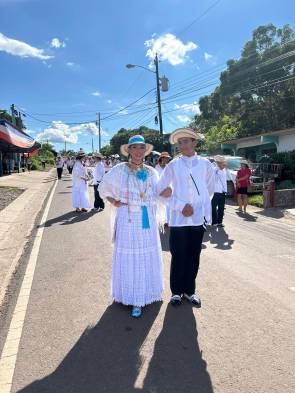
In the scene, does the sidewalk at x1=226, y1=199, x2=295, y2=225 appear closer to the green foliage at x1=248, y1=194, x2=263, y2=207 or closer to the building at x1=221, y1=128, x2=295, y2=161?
the green foliage at x1=248, y1=194, x2=263, y2=207

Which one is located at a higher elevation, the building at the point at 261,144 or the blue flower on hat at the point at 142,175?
the building at the point at 261,144

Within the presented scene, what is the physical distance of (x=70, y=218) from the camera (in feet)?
38.9

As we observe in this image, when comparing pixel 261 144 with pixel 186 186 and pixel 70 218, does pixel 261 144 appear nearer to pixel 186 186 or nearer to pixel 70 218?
pixel 70 218

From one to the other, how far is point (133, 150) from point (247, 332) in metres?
2.37

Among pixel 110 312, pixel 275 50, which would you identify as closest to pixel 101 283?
pixel 110 312

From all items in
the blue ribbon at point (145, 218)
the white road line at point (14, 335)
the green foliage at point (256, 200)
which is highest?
the blue ribbon at point (145, 218)

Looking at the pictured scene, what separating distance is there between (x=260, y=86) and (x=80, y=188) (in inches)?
1217

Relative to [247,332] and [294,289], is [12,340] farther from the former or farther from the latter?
[294,289]

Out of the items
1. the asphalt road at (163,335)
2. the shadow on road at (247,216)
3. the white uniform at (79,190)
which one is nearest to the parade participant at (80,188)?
the white uniform at (79,190)

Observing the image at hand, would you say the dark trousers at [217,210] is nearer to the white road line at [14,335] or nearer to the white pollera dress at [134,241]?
the white road line at [14,335]

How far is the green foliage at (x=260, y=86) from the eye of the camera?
1437 inches

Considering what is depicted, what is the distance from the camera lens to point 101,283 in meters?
5.60

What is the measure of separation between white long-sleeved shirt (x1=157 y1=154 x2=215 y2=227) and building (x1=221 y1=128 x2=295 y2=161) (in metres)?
19.0

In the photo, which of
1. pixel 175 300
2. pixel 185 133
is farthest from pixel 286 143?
pixel 175 300
